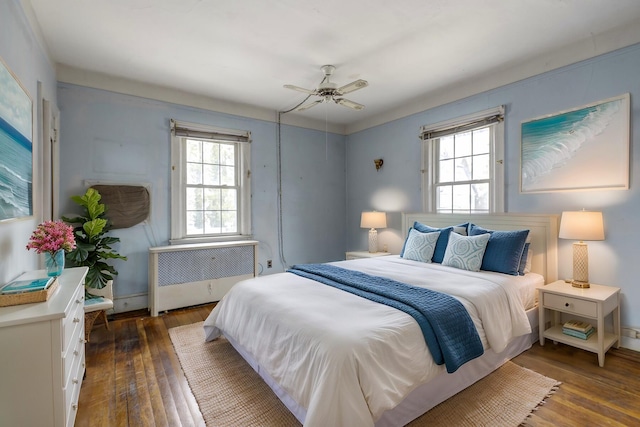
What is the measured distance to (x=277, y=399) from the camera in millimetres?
1988

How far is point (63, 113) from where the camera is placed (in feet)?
10.7

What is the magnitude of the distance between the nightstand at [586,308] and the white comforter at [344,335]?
37cm

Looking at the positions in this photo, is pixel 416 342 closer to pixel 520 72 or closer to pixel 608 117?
pixel 608 117

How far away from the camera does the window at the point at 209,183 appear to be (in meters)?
3.94

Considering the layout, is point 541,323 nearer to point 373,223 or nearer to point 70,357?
point 373,223

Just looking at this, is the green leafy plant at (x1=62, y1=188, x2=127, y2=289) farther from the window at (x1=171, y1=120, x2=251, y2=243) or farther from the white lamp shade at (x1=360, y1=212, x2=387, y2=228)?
the white lamp shade at (x1=360, y1=212, x2=387, y2=228)

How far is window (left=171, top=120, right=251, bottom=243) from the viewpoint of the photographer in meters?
3.94

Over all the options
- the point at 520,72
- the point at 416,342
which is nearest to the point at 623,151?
the point at 520,72

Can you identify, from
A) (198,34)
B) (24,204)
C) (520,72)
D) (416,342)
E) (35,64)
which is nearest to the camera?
(416,342)

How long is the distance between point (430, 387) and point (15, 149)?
A: 2818 mm

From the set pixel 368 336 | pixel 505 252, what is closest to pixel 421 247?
pixel 505 252

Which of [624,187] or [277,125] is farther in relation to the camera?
[277,125]

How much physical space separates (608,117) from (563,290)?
1.51m

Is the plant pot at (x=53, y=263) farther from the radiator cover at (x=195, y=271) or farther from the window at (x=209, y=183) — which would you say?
the window at (x=209, y=183)
